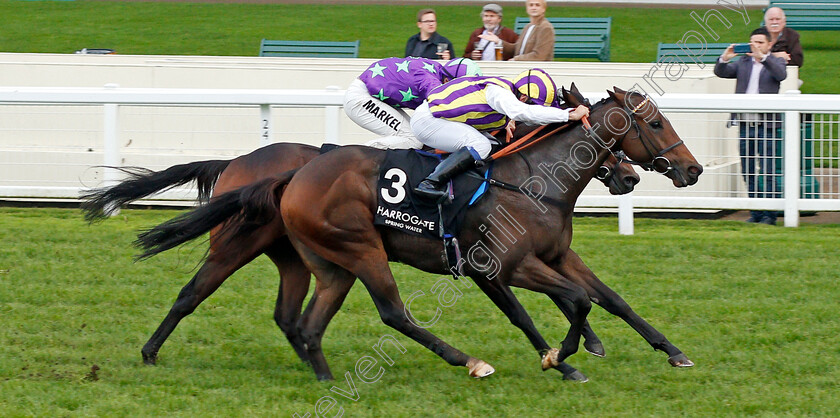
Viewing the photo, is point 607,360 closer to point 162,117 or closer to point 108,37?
point 162,117

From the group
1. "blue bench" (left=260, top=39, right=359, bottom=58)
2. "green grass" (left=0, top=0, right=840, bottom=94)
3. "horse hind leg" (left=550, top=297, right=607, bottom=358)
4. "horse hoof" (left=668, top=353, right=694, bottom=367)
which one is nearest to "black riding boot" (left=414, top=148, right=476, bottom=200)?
"horse hind leg" (left=550, top=297, right=607, bottom=358)

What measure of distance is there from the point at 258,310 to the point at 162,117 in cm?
268

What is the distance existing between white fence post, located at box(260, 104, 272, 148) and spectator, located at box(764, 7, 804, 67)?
3.76 m

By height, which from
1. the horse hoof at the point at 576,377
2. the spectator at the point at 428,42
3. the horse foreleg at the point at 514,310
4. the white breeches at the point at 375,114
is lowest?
the horse hoof at the point at 576,377

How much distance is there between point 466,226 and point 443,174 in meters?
0.26

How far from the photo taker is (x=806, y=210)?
743 cm

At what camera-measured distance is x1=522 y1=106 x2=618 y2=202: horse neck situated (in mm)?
4695

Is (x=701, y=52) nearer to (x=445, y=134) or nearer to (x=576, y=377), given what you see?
(x=445, y=134)

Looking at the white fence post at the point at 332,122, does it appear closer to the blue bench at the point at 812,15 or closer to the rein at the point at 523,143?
the rein at the point at 523,143

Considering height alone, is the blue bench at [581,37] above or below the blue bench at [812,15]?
below

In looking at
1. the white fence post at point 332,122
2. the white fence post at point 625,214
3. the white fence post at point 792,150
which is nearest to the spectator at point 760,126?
the white fence post at point 792,150

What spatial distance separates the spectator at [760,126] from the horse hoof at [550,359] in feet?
11.4

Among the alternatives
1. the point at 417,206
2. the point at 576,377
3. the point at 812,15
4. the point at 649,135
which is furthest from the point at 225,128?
the point at 812,15

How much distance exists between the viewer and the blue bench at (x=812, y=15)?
14.5m
